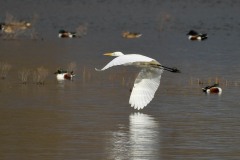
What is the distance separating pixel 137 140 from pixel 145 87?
2937 mm

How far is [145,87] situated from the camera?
16875 mm

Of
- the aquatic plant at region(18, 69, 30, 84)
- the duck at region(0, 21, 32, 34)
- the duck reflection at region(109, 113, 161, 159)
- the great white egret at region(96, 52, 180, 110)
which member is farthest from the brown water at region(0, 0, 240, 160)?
the duck at region(0, 21, 32, 34)

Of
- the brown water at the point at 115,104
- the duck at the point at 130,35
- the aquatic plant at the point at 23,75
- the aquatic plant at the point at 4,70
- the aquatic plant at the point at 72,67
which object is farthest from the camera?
the duck at the point at 130,35

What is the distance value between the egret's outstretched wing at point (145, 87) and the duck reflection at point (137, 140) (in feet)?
0.78

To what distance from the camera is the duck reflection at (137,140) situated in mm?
12875

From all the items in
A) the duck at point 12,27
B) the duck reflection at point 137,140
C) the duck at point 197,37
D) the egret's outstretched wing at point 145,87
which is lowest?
the duck reflection at point 137,140

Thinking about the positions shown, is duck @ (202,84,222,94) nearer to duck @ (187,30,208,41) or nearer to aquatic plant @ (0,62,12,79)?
aquatic plant @ (0,62,12,79)

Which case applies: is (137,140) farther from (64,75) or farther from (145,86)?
(64,75)

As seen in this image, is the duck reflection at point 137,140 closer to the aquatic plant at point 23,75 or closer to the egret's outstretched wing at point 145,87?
the egret's outstretched wing at point 145,87

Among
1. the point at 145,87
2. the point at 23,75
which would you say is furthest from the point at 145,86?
the point at 23,75

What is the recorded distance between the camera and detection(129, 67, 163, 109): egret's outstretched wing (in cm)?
1673

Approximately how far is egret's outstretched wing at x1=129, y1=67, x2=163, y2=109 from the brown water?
24cm

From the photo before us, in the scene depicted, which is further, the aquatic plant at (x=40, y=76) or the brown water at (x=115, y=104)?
the aquatic plant at (x=40, y=76)

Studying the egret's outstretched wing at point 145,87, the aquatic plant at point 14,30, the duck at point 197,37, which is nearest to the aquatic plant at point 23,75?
the egret's outstretched wing at point 145,87
